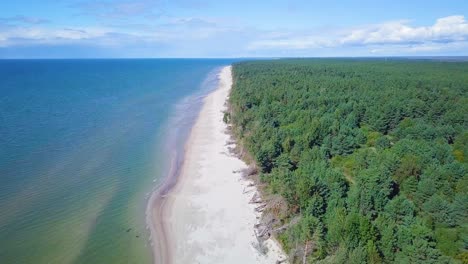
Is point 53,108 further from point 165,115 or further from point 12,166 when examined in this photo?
point 12,166

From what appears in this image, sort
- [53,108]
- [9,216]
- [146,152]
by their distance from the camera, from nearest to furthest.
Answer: [9,216]
[146,152]
[53,108]

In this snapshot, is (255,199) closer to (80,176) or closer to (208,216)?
(208,216)

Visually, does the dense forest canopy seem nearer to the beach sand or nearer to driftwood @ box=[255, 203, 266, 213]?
driftwood @ box=[255, 203, 266, 213]

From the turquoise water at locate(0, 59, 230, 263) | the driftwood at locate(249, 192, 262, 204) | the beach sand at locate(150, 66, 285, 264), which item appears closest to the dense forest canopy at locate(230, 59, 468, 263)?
the driftwood at locate(249, 192, 262, 204)

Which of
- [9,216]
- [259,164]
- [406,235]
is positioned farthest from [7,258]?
[406,235]

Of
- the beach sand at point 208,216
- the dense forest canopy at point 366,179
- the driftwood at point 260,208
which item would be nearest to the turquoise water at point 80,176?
the beach sand at point 208,216

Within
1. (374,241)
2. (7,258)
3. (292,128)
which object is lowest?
(7,258)
